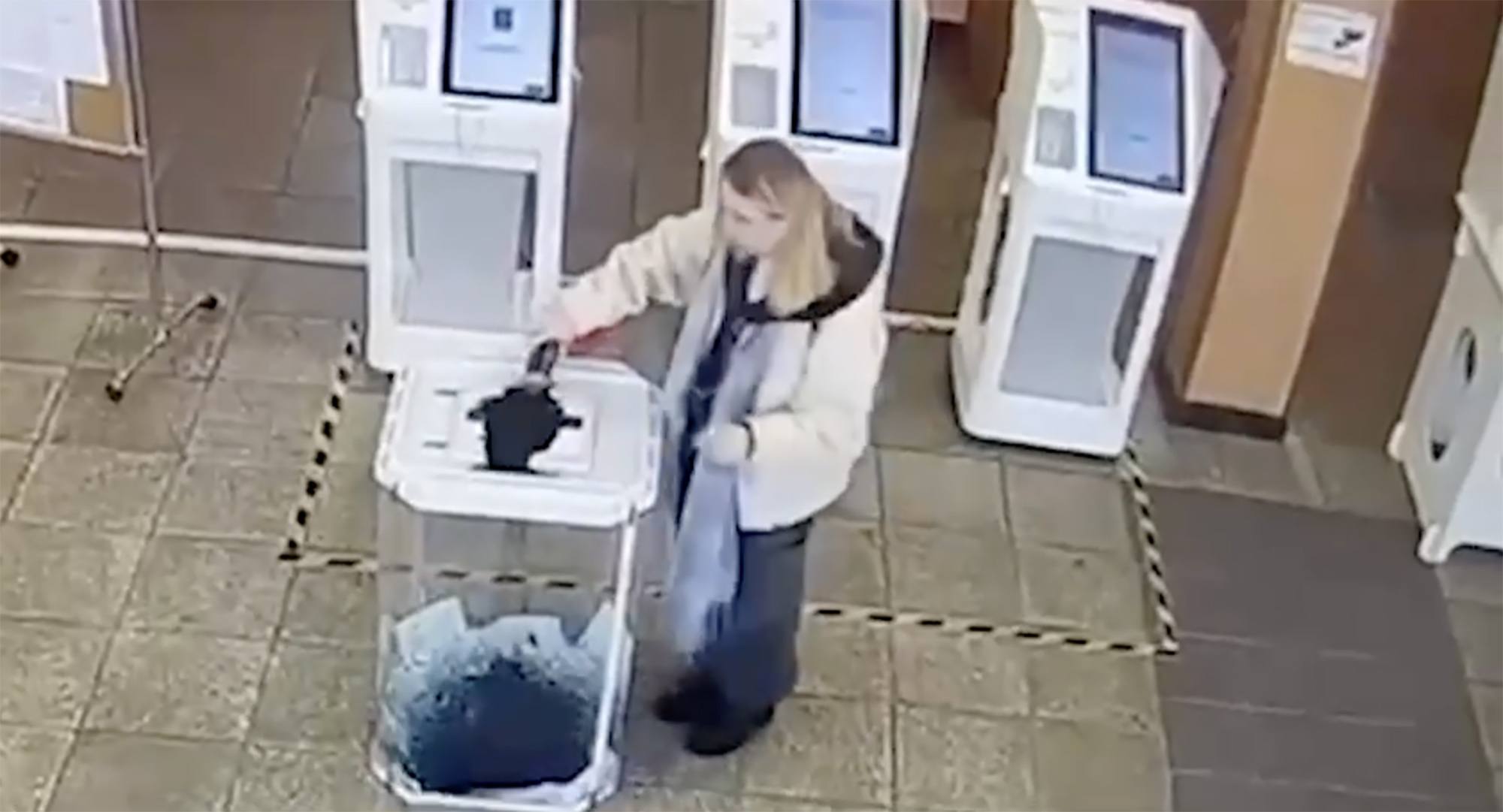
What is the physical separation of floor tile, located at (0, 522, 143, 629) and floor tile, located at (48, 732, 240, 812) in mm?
224

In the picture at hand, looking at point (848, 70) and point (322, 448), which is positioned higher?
point (848, 70)

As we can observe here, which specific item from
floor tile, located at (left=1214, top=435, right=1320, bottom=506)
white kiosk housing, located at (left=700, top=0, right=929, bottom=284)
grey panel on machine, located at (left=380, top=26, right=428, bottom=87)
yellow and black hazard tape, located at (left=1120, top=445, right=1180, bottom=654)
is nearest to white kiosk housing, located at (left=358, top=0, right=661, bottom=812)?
grey panel on machine, located at (left=380, top=26, right=428, bottom=87)

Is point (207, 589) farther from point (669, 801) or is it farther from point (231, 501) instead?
point (669, 801)

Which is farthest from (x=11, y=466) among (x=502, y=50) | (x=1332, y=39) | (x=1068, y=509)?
(x=1332, y=39)

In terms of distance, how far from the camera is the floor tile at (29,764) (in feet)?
8.64

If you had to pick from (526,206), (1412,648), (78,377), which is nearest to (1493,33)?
(1412,648)

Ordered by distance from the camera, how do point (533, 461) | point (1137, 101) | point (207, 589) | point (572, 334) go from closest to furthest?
point (533, 461)
point (572, 334)
point (207, 589)
point (1137, 101)

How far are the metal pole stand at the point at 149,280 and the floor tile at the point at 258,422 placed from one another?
0.12 meters

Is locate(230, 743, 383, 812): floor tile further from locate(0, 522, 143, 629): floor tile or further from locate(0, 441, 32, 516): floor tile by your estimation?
locate(0, 441, 32, 516): floor tile

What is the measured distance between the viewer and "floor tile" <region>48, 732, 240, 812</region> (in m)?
2.64

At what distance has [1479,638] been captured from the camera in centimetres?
319

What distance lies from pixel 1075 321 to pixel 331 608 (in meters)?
1.19

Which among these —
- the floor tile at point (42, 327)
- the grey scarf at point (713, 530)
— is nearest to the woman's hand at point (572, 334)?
the grey scarf at point (713, 530)

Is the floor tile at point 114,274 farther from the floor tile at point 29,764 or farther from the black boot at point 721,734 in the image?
the black boot at point 721,734
